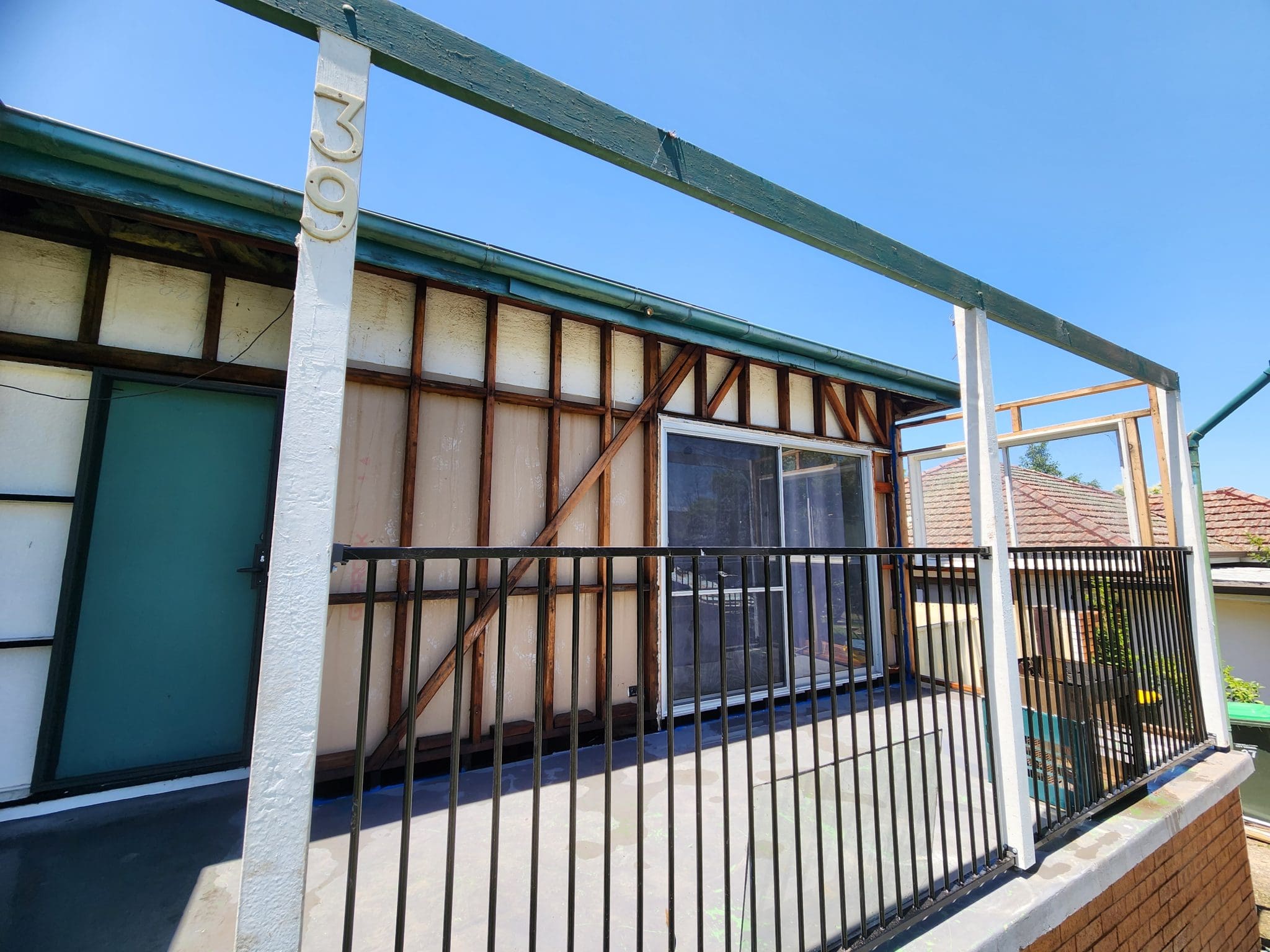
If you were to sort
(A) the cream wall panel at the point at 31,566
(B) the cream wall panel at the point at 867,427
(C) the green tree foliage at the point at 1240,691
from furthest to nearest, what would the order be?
(C) the green tree foliage at the point at 1240,691
(B) the cream wall panel at the point at 867,427
(A) the cream wall panel at the point at 31,566

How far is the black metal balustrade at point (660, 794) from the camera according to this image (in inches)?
46.1

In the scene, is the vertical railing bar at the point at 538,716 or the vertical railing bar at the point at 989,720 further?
the vertical railing bar at the point at 989,720

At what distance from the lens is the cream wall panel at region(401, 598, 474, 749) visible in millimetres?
2834

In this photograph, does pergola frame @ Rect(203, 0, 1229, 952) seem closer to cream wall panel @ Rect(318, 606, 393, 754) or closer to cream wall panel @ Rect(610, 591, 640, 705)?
cream wall panel @ Rect(318, 606, 393, 754)

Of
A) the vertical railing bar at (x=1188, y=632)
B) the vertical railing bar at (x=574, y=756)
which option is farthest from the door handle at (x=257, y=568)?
the vertical railing bar at (x=1188, y=632)

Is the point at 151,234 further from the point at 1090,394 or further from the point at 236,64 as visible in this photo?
the point at 1090,394

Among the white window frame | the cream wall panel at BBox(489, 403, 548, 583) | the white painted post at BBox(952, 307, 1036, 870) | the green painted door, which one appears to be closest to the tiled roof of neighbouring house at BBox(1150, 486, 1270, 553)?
the white window frame

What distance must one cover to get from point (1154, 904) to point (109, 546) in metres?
5.42

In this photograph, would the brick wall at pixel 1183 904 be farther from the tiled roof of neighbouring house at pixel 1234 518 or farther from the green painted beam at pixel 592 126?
the tiled roof of neighbouring house at pixel 1234 518

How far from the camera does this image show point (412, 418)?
2.89 metres

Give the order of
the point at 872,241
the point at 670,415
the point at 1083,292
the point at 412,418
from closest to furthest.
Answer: the point at 872,241 < the point at 412,418 < the point at 670,415 < the point at 1083,292

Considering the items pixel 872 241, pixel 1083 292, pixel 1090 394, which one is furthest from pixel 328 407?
pixel 1083 292

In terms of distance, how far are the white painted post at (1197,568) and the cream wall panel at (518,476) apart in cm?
426

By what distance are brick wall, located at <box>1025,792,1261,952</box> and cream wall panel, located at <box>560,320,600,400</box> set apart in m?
3.40
